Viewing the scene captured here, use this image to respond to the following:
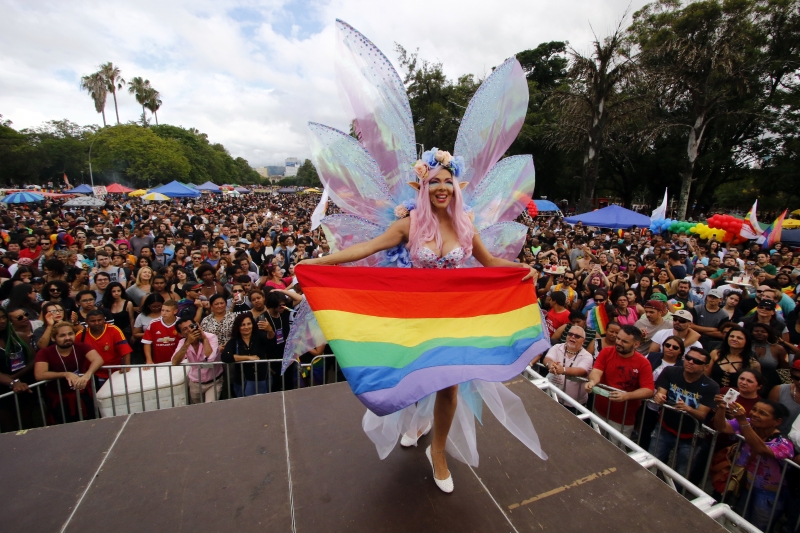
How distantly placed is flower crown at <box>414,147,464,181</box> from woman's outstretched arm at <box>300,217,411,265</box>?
310 mm

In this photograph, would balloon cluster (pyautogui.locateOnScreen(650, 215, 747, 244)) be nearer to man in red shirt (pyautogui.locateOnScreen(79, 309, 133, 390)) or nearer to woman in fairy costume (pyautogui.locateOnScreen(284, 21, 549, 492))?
woman in fairy costume (pyautogui.locateOnScreen(284, 21, 549, 492))

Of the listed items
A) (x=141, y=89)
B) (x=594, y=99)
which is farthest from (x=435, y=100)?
(x=141, y=89)

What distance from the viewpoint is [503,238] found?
10.4 ft

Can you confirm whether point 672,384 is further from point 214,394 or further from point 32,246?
point 32,246

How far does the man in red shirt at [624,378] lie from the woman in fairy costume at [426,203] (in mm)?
1654

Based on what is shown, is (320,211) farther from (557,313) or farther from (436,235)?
(557,313)

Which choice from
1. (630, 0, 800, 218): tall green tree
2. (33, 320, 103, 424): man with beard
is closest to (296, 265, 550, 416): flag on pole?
(33, 320, 103, 424): man with beard

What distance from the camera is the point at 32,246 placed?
7.84 m

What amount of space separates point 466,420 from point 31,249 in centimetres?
899

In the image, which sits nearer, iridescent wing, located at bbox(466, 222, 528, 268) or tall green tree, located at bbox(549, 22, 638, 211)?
iridescent wing, located at bbox(466, 222, 528, 268)

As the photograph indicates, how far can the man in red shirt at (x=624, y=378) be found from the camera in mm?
3838

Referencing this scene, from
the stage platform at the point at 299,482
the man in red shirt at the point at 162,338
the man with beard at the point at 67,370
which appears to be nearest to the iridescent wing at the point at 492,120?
the stage platform at the point at 299,482

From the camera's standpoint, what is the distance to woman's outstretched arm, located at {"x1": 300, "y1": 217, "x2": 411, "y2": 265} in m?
2.61

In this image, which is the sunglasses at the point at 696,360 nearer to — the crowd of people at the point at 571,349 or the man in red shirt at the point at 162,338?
the crowd of people at the point at 571,349
